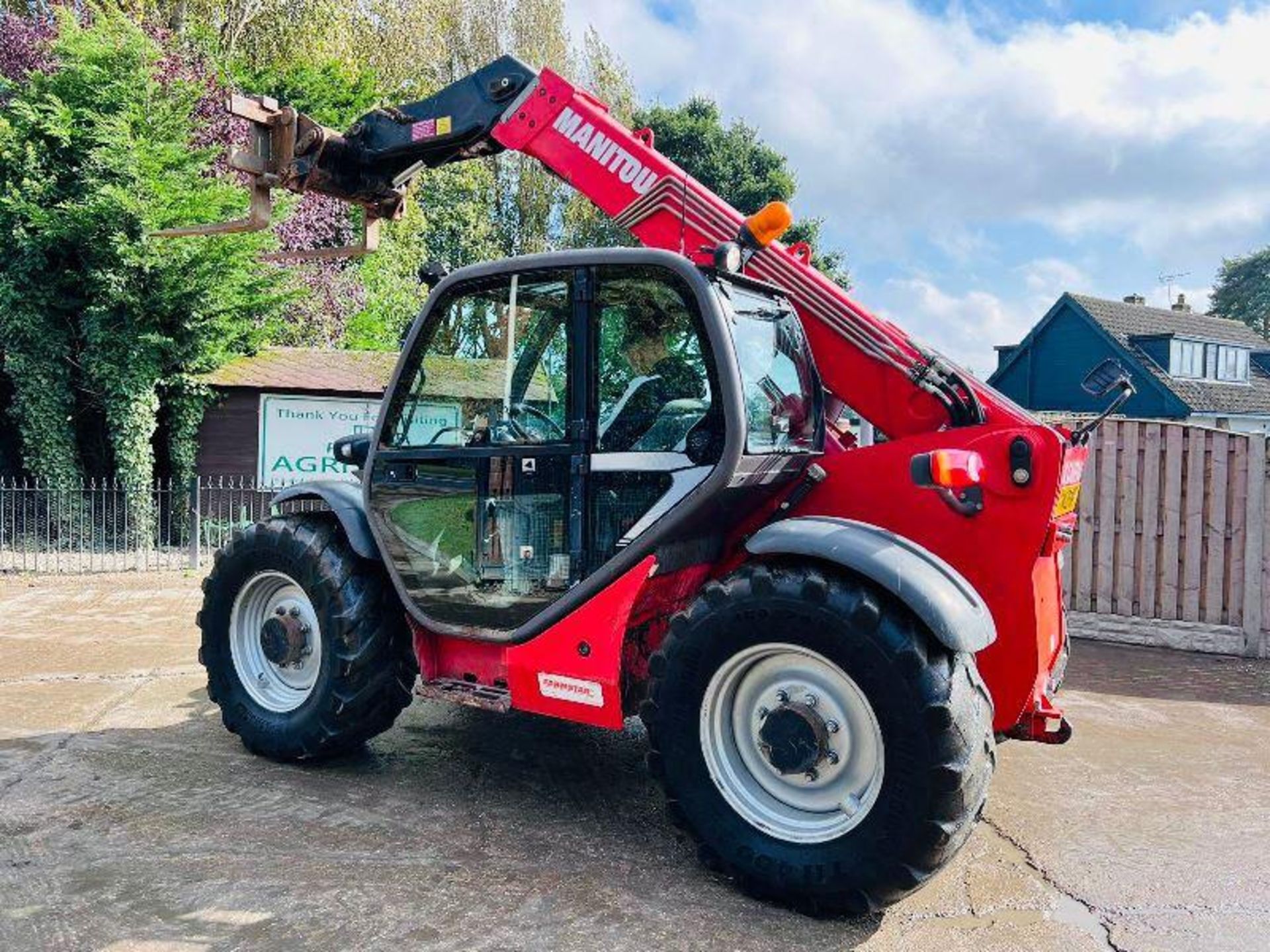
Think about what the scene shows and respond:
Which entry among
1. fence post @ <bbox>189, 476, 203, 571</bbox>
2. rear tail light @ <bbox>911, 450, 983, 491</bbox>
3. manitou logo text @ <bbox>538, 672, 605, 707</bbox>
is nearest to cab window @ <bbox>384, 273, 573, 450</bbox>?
manitou logo text @ <bbox>538, 672, 605, 707</bbox>

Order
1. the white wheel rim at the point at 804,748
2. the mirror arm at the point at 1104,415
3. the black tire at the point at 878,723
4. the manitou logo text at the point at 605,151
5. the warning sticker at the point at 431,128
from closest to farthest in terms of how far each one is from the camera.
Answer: the black tire at the point at 878,723 < the white wheel rim at the point at 804,748 < the mirror arm at the point at 1104,415 < the manitou logo text at the point at 605,151 < the warning sticker at the point at 431,128

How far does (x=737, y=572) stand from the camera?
3.27 m

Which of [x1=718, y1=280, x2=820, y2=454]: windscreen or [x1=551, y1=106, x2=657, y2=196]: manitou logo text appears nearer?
[x1=718, y1=280, x2=820, y2=454]: windscreen

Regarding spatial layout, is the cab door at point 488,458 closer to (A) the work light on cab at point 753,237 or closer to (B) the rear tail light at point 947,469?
(A) the work light on cab at point 753,237

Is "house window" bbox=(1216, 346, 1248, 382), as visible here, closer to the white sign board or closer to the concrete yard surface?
the white sign board

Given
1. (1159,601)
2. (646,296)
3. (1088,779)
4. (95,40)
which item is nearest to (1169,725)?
(1088,779)

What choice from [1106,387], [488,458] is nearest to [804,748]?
[488,458]

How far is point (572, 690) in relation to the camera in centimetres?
361

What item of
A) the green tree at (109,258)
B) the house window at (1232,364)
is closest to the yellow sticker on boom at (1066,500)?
the green tree at (109,258)

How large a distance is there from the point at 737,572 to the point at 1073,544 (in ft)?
19.6

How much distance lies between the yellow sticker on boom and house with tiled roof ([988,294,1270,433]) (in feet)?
90.5

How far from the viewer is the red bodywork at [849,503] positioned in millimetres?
3410

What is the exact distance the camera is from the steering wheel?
374 centimetres

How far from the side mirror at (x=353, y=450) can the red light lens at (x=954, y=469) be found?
2.55 m
